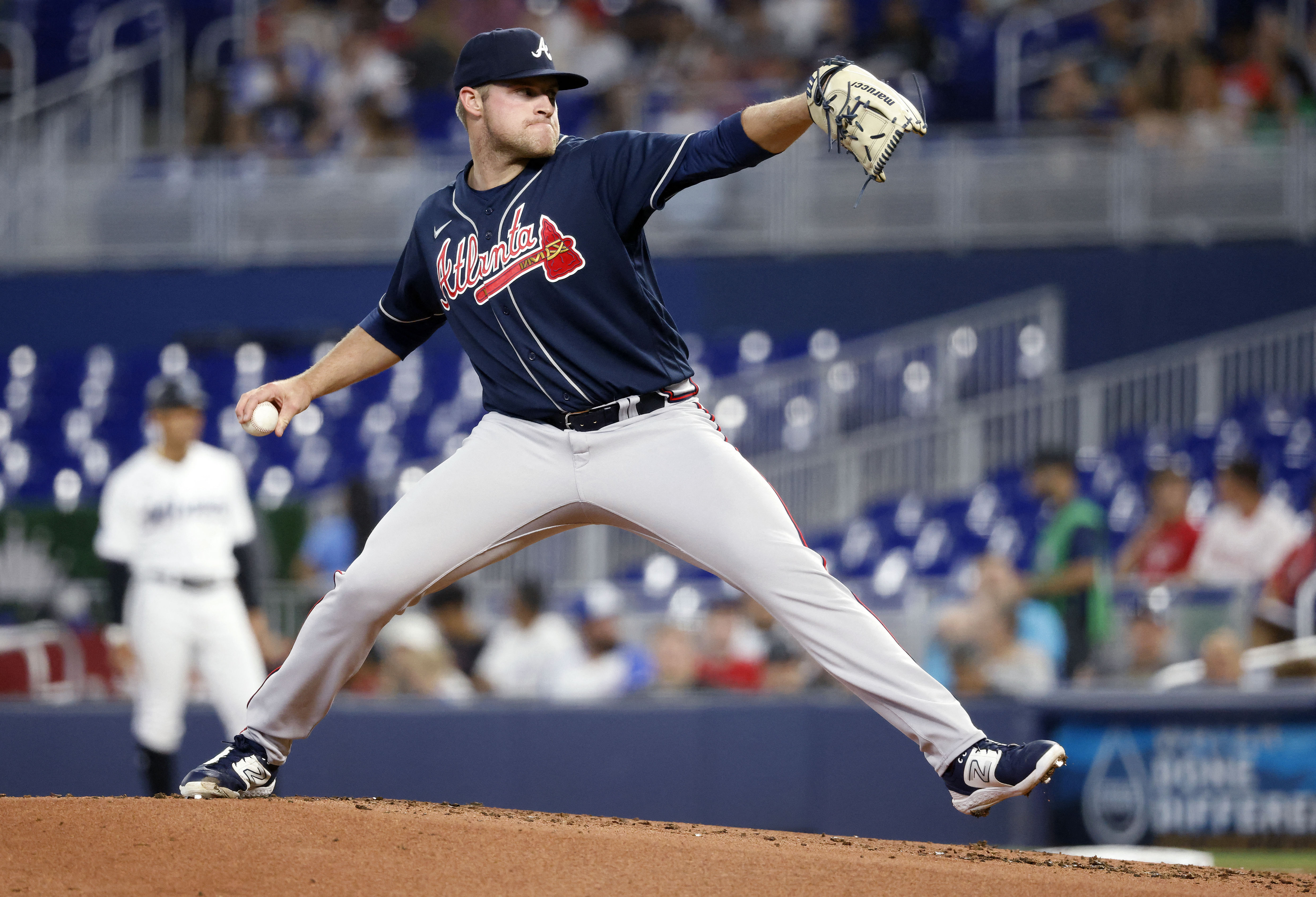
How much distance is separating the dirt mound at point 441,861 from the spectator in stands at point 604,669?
409 centimetres

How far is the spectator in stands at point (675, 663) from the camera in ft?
26.9

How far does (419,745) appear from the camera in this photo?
7.57 meters

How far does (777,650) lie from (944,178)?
195 inches

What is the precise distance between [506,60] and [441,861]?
1.90m

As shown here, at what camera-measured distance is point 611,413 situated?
12.3 ft

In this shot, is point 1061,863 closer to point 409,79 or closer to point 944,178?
point 944,178

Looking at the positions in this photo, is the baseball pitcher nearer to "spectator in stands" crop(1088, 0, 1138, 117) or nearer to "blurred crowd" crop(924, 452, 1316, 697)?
"blurred crowd" crop(924, 452, 1316, 697)

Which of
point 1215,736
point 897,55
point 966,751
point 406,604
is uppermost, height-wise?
point 897,55

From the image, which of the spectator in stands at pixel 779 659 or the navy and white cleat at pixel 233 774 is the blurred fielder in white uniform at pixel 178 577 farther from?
the spectator in stands at pixel 779 659

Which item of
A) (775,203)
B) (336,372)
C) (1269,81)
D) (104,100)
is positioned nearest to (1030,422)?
(775,203)

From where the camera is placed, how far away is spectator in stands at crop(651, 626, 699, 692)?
323 inches

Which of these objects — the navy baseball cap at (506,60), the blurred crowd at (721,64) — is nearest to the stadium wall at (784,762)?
the navy baseball cap at (506,60)

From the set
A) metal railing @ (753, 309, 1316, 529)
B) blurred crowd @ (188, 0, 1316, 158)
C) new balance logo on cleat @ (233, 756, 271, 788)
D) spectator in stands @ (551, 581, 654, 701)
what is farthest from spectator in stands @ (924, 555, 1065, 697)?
blurred crowd @ (188, 0, 1316, 158)

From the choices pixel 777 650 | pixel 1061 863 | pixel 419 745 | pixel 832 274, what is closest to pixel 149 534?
pixel 419 745
